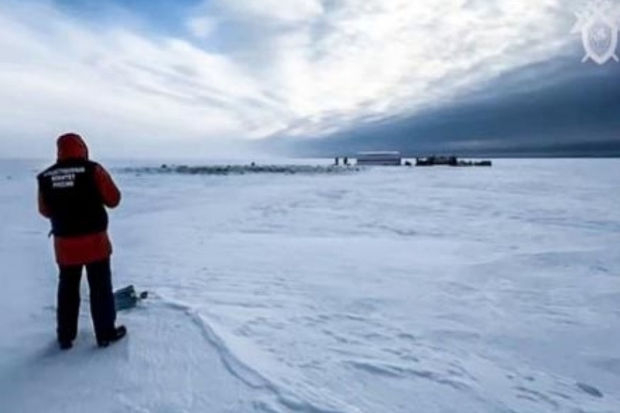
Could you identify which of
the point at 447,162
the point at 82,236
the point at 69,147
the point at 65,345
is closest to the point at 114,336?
the point at 65,345

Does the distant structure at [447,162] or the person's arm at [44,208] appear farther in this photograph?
the distant structure at [447,162]

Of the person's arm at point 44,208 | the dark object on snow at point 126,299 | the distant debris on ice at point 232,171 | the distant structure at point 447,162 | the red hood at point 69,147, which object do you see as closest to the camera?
the red hood at point 69,147

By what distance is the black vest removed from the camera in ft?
9.90

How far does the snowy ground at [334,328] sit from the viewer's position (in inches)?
109

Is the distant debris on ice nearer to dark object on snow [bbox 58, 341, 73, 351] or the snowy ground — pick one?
the snowy ground

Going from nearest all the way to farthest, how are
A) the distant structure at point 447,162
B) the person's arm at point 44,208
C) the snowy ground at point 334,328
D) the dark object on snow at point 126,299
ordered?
the snowy ground at point 334,328 → the person's arm at point 44,208 → the dark object on snow at point 126,299 → the distant structure at point 447,162

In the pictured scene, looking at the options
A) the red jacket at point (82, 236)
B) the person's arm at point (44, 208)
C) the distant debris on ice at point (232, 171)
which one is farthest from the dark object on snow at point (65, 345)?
the distant debris on ice at point (232, 171)

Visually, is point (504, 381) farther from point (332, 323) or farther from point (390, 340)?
point (332, 323)

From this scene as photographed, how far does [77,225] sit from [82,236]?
0.28ft

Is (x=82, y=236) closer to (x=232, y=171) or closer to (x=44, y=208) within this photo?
(x=44, y=208)

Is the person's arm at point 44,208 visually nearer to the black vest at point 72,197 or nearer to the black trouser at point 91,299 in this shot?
the black vest at point 72,197

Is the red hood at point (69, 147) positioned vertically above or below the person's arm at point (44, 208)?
above

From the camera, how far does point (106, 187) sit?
3.07 m

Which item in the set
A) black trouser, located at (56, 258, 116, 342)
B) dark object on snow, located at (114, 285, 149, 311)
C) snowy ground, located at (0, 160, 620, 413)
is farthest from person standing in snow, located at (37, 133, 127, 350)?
dark object on snow, located at (114, 285, 149, 311)
